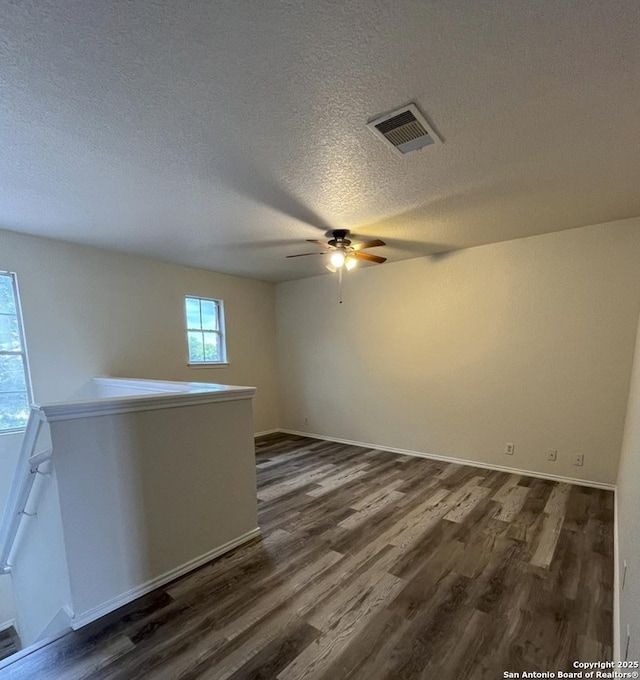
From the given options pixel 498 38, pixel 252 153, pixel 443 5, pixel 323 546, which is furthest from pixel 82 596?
pixel 498 38

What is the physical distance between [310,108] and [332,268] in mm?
1951

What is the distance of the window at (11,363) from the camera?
326 cm

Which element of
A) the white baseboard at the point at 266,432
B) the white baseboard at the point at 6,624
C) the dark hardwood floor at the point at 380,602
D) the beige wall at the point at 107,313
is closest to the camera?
the dark hardwood floor at the point at 380,602

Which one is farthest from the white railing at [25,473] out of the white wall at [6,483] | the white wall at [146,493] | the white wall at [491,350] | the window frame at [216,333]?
the white wall at [491,350]

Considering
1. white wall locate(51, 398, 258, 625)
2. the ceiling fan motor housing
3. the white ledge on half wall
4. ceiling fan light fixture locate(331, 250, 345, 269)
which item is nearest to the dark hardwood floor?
white wall locate(51, 398, 258, 625)

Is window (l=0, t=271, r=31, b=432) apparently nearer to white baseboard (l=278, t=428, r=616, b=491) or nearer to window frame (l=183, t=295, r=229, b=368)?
window frame (l=183, t=295, r=229, b=368)

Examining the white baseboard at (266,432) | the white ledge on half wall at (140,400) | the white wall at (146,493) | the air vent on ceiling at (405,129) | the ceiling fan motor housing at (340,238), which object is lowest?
the white baseboard at (266,432)

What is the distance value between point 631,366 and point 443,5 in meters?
3.49

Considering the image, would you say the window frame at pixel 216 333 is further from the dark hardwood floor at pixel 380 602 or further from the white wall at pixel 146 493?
the white wall at pixel 146 493

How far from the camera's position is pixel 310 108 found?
63.9 inches

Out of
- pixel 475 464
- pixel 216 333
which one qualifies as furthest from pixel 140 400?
pixel 475 464

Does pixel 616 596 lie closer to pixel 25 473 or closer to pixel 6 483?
pixel 25 473

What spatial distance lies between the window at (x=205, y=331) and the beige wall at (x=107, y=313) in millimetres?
124

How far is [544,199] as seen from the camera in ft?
8.80
